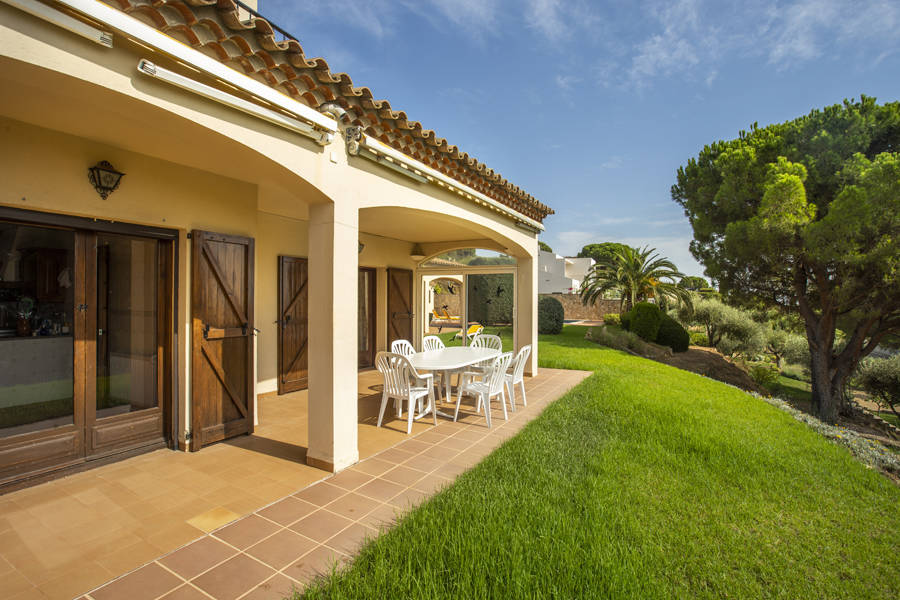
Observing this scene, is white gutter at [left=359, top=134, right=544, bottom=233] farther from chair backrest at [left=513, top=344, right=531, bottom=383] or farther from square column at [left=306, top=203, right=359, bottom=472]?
chair backrest at [left=513, top=344, right=531, bottom=383]

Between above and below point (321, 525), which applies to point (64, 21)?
above

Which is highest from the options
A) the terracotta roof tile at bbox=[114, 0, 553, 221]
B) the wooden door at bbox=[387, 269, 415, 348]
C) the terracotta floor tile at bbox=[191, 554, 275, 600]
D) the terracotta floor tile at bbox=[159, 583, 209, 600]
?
the terracotta roof tile at bbox=[114, 0, 553, 221]

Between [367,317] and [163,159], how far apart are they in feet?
18.0

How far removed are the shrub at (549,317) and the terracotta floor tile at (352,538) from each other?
14.8 metres

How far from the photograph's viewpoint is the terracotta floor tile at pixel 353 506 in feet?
9.50

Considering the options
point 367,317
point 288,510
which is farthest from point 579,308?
point 288,510

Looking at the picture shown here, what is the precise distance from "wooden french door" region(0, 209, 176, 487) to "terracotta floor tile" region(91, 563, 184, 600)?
1784 mm

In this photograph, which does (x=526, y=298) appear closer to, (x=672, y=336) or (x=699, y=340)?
(x=672, y=336)

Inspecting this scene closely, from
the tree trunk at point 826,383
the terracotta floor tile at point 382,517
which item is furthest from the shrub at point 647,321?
the terracotta floor tile at point 382,517

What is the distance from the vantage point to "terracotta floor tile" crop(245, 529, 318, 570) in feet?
7.73

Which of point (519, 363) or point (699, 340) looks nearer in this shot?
→ point (519, 363)

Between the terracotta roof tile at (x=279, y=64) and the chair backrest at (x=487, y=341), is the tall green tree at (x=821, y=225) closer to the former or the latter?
the chair backrest at (x=487, y=341)

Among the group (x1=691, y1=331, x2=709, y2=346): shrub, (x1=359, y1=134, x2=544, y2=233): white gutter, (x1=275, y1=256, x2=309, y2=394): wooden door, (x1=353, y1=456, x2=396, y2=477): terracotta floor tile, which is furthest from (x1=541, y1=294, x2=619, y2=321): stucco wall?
(x1=353, y1=456, x2=396, y2=477): terracotta floor tile

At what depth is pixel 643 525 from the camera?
287 cm
